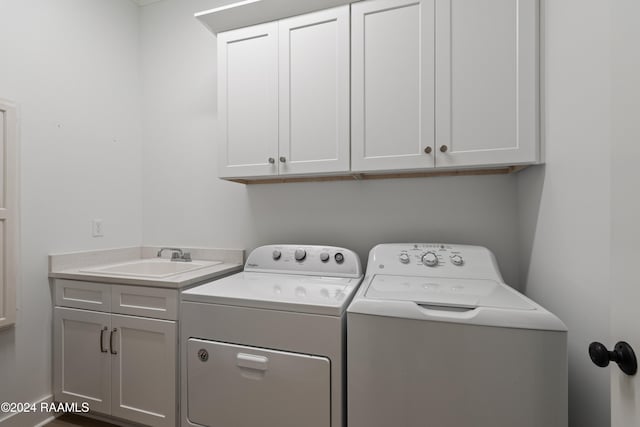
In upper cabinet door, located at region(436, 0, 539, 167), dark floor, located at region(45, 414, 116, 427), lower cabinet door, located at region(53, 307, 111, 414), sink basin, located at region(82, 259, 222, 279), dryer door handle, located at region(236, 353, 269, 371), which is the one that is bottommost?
dark floor, located at region(45, 414, 116, 427)

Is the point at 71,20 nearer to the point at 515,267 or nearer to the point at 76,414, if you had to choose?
the point at 76,414

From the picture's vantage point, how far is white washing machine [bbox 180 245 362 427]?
1159 millimetres

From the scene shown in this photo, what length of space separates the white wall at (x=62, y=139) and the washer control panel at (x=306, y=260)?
1138 millimetres

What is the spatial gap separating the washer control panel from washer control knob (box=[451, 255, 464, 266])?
0.48 meters

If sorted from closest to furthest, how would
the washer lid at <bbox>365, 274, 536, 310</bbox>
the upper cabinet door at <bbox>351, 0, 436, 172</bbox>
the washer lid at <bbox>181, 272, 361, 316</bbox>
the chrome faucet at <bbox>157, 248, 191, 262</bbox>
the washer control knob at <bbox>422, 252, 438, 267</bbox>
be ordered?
the washer lid at <bbox>365, 274, 536, 310</bbox> < the washer lid at <bbox>181, 272, 361, 316</bbox> < the upper cabinet door at <bbox>351, 0, 436, 172</bbox> < the washer control knob at <bbox>422, 252, 438, 267</bbox> < the chrome faucet at <bbox>157, 248, 191, 262</bbox>

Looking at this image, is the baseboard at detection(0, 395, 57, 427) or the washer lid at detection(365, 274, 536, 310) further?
the baseboard at detection(0, 395, 57, 427)

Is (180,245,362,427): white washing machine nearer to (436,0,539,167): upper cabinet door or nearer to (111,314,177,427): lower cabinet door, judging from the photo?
(111,314,177,427): lower cabinet door

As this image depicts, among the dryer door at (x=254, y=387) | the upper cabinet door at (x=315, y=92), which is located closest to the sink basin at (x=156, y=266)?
the dryer door at (x=254, y=387)

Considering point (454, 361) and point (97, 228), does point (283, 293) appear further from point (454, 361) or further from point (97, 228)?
point (97, 228)

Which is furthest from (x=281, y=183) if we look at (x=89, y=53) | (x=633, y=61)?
(x=633, y=61)

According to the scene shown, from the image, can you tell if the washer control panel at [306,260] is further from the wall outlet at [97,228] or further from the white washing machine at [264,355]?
the wall outlet at [97,228]

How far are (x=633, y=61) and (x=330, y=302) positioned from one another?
105cm

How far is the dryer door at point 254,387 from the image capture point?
117cm

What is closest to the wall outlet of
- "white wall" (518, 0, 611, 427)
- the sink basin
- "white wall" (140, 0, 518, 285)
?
the sink basin
